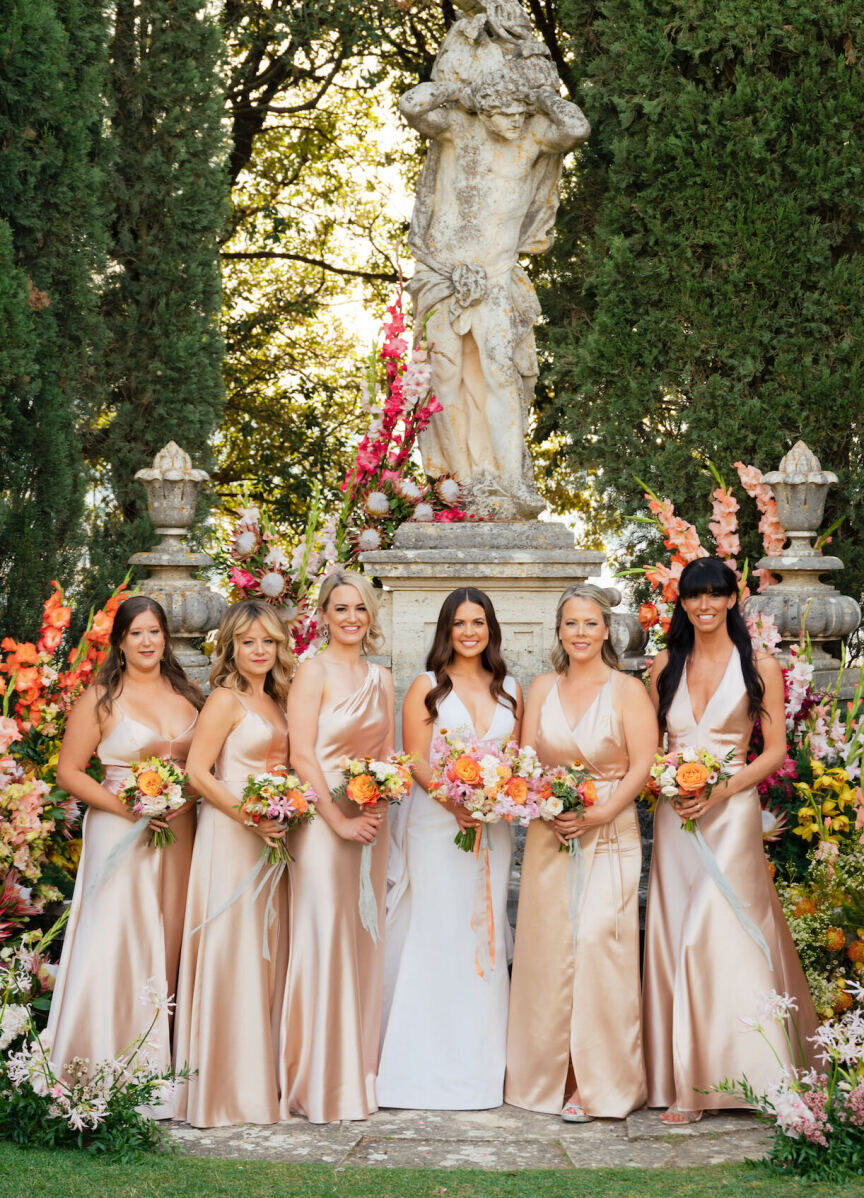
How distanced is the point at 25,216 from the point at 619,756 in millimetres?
5291

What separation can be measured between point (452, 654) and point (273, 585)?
7.19 ft

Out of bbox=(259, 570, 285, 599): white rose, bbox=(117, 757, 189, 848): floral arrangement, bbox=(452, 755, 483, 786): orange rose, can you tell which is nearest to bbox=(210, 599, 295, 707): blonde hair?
bbox=(117, 757, 189, 848): floral arrangement

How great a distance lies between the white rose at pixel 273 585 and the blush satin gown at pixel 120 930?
2.11m

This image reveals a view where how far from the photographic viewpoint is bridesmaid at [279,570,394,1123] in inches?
186

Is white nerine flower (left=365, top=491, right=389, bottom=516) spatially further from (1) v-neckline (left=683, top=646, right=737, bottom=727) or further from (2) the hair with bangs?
(1) v-neckline (left=683, top=646, right=737, bottom=727)

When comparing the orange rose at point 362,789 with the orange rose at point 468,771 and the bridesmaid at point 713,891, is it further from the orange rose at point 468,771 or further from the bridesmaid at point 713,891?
the bridesmaid at point 713,891

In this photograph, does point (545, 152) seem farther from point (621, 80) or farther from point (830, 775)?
point (830, 775)

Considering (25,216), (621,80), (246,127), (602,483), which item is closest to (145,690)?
(25,216)

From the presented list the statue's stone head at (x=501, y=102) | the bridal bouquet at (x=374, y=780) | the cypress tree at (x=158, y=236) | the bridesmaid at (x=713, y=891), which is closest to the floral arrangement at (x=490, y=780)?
the bridal bouquet at (x=374, y=780)

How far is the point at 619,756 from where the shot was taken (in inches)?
191

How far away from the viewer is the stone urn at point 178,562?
788 cm

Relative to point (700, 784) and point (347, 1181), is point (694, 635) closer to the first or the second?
point (700, 784)

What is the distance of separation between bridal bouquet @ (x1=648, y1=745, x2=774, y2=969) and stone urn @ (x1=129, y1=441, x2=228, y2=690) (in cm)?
376

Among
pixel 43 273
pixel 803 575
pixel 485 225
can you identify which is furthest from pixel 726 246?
pixel 43 273
